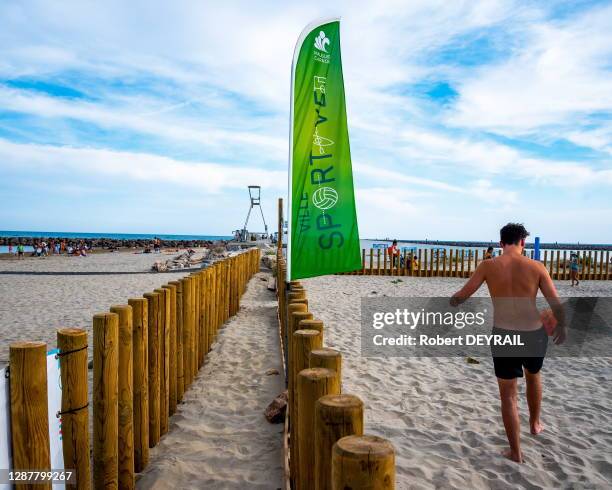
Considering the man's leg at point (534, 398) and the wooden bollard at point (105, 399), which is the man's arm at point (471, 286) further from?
the wooden bollard at point (105, 399)

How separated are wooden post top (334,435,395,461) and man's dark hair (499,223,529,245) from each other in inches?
107

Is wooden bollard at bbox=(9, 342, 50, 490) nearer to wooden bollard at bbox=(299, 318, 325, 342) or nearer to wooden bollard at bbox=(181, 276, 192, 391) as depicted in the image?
wooden bollard at bbox=(299, 318, 325, 342)

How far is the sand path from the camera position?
3.16m

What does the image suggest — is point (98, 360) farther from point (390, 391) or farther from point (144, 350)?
point (390, 391)

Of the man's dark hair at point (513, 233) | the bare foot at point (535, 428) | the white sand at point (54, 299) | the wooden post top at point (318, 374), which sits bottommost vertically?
the bare foot at point (535, 428)

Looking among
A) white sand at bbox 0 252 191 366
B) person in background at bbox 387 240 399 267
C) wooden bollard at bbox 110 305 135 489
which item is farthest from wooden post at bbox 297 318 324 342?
person in background at bbox 387 240 399 267

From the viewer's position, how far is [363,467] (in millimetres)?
1277

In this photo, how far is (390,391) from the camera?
5000 mm

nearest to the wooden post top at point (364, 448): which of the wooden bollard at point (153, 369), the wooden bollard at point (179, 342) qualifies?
the wooden bollard at point (153, 369)

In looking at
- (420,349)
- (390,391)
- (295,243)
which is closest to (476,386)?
(390,391)

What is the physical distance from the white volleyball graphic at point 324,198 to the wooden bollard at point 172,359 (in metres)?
1.79

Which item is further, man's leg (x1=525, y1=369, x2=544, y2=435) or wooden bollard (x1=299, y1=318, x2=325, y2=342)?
man's leg (x1=525, y1=369, x2=544, y2=435)

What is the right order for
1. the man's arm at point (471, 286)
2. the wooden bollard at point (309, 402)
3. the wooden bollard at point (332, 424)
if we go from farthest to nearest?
the man's arm at point (471, 286) < the wooden bollard at point (309, 402) < the wooden bollard at point (332, 424)

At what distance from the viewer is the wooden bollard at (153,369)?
352cm
